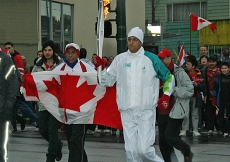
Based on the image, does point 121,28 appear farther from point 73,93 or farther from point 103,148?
point 73,93

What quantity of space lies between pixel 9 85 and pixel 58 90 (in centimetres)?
155

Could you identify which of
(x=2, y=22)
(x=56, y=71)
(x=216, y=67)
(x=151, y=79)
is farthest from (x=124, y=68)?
(x=2, y=22)

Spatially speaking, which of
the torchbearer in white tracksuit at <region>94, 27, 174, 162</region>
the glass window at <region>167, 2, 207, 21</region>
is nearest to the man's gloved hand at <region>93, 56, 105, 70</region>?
the torchbearer in white tracksuit at <region>94, 27, 174, 162</region>

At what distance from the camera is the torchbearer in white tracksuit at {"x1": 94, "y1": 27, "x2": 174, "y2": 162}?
899 cm

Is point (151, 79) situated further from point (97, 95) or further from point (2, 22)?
point (2, 22)

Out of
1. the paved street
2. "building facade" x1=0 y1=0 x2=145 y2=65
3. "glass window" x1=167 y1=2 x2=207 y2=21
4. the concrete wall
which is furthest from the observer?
"glass window" x1=167 y1=2 x2=207 y2=21

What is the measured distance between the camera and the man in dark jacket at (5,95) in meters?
9.23

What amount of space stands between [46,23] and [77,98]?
55.0 feet

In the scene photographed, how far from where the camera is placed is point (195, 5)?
48.2 metres

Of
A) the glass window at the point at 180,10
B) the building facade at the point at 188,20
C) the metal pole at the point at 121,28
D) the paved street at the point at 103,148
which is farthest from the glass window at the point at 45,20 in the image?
the glass window at the point at 180,10

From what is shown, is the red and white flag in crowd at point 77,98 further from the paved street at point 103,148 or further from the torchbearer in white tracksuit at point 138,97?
the paved street at point 103,148

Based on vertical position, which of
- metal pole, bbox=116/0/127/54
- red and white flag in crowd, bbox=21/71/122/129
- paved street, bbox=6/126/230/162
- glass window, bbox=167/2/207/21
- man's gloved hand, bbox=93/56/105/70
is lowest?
paved street, bbox=6/126/230/162

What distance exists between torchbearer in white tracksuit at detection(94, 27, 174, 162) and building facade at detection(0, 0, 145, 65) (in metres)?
15.7

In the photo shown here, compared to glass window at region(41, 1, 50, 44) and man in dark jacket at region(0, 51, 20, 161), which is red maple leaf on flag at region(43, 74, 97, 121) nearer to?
man in dark jacket at region(0, 51, 20, 161)
